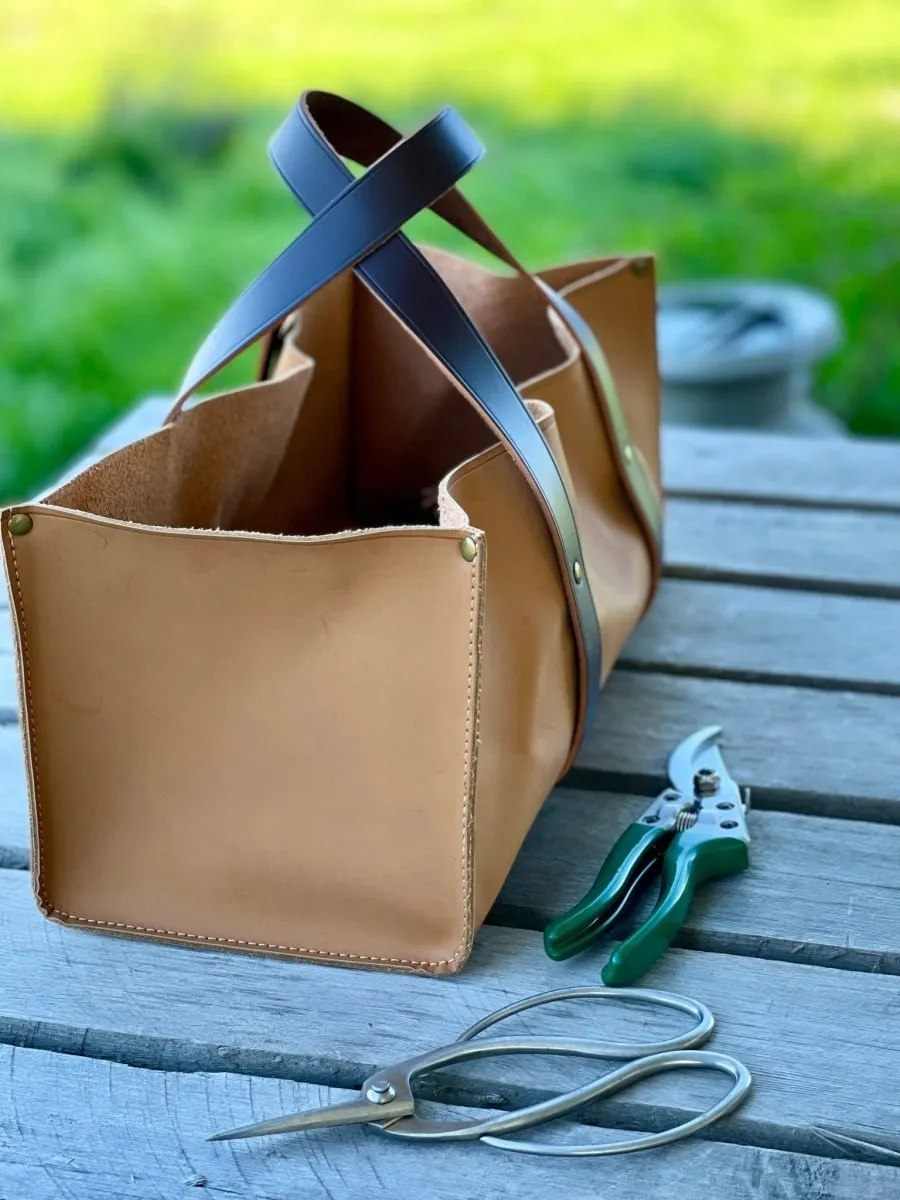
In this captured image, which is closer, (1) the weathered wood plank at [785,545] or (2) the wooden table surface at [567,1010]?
(2) the wooden table surface at [567,1010]

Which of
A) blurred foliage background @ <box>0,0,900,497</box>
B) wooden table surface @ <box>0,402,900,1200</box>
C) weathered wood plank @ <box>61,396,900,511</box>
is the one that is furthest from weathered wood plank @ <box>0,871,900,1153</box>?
blurred foliage background @ <box>0,0,900,497</box>

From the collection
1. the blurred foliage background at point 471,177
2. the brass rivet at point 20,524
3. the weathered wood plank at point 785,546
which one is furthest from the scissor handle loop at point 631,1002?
the blurred foliage background at point 471,177

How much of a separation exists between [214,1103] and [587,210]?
2.57 meters

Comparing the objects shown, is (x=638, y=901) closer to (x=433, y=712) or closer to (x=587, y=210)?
(x=433, y=712)

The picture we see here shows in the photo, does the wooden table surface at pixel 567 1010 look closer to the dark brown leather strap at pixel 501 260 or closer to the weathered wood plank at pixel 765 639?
the weathered wood plank at pixel 765 639

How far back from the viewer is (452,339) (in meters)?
0.72

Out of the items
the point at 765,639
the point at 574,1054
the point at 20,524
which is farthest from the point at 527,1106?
the point at 765,639

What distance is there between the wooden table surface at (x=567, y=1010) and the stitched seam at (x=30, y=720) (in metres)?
0.03

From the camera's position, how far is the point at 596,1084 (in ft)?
2.02

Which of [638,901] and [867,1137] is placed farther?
[638,901]

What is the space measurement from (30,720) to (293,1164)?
0.82 ft

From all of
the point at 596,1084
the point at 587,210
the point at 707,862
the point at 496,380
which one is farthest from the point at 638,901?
the point at 587,210

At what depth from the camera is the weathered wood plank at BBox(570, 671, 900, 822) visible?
33.0 inches

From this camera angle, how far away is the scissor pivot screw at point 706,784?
812mm
